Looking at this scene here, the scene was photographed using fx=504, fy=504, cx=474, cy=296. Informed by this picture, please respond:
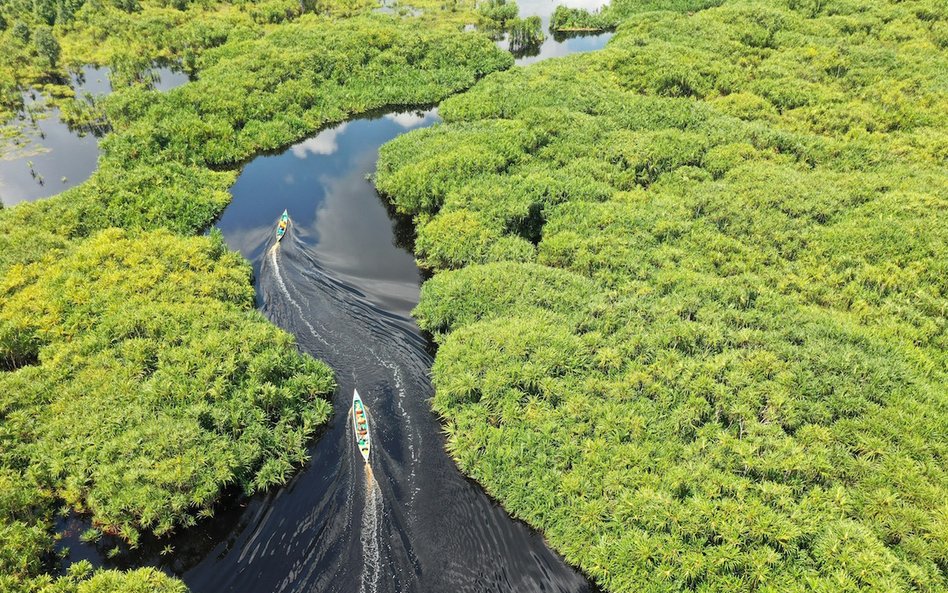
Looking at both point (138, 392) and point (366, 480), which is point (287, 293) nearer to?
point (138, 392)

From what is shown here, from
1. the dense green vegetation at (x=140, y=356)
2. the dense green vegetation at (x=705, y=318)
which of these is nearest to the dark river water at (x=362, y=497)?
the dense green vegetation at (x=140, y=356)

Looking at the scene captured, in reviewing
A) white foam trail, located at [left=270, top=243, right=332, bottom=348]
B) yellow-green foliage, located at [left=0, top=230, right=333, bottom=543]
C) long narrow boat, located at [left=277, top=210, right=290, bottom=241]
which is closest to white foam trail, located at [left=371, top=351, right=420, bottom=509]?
yellow-green foliage, located at [left=0, top=230, right=333, bottom=543]

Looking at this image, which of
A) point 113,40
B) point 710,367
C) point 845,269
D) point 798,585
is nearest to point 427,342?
point 710,367

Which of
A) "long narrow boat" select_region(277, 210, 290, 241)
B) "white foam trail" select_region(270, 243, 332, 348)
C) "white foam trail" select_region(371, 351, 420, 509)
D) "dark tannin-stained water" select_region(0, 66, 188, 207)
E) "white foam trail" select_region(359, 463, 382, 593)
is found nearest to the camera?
"white foam trail" select_region(359, 463, 382, 593)

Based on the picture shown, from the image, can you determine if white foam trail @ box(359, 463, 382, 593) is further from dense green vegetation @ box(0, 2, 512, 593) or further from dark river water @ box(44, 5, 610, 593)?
dense green vegetation @ box(0, 2, 512, 593)

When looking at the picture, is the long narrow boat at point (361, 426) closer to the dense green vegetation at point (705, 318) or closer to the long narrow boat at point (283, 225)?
the dense green vegetation at point (705, 318)

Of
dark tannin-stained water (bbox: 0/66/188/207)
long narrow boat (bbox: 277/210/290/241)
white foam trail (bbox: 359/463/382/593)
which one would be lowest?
white foam trail (bbox: 359/463/382/593)
